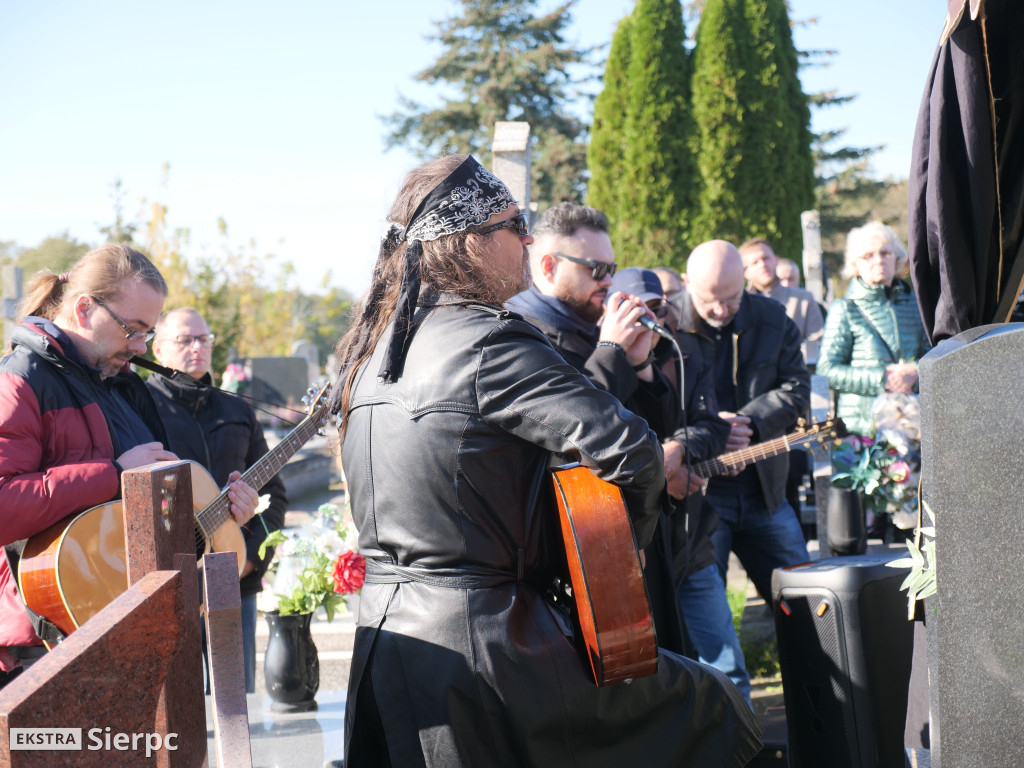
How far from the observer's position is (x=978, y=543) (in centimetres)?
182

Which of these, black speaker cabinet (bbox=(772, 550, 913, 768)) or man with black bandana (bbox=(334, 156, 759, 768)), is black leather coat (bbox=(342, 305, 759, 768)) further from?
black speaker cabinet (bbox=(772, 550, 913, 768))

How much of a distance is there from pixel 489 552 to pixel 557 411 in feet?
1.12

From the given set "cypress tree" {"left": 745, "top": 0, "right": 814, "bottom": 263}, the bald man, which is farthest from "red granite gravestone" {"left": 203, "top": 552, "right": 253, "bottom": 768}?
"cypress tree" {"left": 745, "top": 0, "right": 814, "bottom": 263}

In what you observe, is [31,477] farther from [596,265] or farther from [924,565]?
[924,565]

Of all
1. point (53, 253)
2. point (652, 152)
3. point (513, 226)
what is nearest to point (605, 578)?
point (513, 226)

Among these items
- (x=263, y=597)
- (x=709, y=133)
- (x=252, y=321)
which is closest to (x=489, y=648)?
(x=263, y=597)

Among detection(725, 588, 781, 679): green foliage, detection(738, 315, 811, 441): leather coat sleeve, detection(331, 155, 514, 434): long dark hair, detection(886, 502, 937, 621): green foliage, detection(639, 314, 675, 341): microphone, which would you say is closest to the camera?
detection(886, 502, 937, 621): green foliage

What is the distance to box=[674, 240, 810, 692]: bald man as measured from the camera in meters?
4.37

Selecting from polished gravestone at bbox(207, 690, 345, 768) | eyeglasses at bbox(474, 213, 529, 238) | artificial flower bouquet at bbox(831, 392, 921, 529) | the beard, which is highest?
eyeglasses at bbox(474, 213, 529, 238)

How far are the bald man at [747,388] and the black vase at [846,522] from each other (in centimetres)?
18

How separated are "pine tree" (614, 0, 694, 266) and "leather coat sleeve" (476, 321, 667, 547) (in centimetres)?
1551

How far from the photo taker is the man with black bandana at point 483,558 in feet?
6.27

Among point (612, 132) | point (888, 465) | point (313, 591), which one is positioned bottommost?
point (313, 591)

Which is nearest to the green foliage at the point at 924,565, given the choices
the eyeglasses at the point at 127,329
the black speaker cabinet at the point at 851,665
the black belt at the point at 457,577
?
the black speaker cabinet at the point at 851,665
